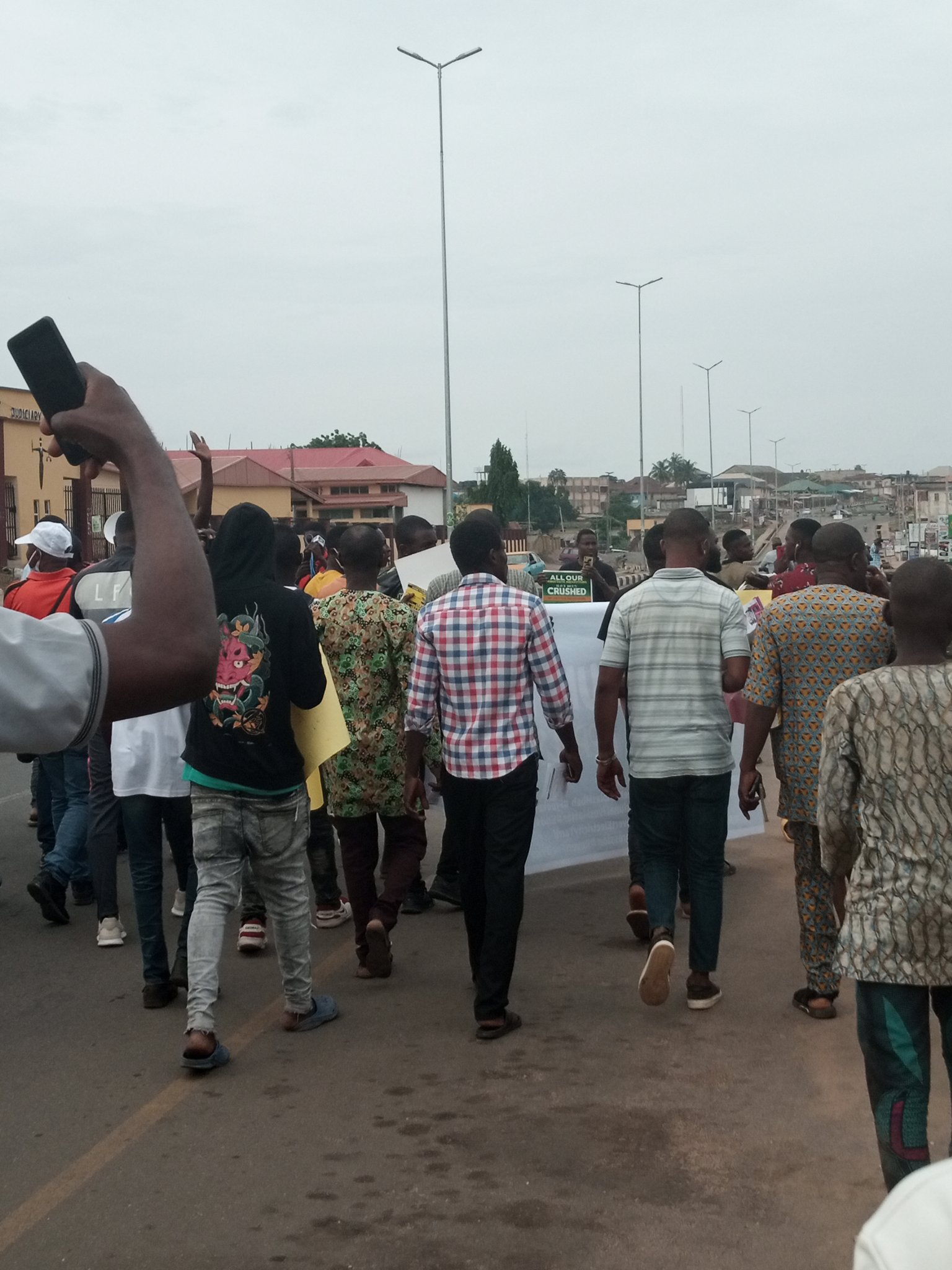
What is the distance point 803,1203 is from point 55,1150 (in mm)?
2310

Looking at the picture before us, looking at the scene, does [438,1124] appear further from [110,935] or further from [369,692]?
[110,935]

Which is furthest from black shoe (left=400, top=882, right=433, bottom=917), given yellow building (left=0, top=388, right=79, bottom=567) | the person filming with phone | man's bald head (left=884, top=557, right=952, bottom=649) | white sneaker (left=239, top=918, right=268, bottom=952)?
yellow building (left=0, top=388, right=79, bottom=567)

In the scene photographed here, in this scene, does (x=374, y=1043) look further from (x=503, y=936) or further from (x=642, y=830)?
(x=642, y=830)

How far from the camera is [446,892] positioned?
790 centimetres

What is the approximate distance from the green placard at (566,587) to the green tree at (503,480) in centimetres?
10295

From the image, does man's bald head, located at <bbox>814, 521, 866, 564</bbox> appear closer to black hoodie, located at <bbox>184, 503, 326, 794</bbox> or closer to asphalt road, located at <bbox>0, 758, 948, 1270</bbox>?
asphalt road, located at <bbox>0, 758, 948, 1270</bbox>

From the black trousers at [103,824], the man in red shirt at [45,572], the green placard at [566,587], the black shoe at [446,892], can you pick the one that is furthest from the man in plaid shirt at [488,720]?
the green placard at [566,587]

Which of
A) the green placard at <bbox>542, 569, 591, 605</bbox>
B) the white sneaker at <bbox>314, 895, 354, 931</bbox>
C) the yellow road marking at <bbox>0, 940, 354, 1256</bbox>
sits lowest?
the white sneaker at <bbox>314, 895, 354, 931</bbox>

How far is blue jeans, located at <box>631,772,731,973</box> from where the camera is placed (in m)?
6.00

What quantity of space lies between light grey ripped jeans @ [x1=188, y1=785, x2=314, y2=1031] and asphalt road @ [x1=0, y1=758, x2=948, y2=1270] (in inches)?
11.6

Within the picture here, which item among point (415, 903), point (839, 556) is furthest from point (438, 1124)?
point (415, 903)

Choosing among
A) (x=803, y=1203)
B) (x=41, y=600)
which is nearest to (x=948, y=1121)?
(x=803, y=1203)

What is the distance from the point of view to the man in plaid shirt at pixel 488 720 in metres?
5.88

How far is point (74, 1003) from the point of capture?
6242 millimetres
